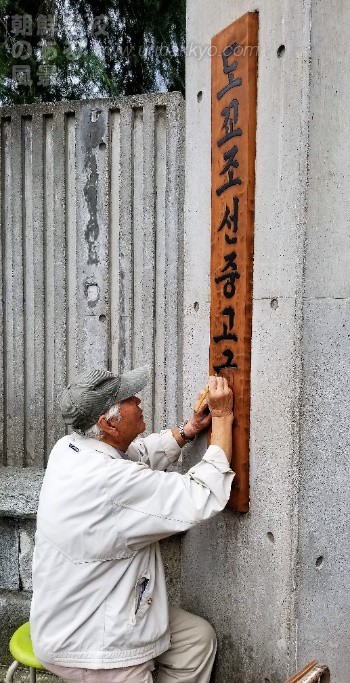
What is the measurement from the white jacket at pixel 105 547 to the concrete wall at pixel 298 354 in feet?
1.36

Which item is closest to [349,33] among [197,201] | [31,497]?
[197,201]

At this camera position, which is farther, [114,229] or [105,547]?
[114,229]

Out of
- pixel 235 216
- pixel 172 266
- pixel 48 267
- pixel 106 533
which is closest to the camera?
pixel 106 533

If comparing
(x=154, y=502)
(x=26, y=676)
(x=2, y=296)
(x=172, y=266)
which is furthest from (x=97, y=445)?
(x=26, y=676)

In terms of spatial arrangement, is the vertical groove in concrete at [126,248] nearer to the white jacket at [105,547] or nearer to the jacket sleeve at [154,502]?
the white jacket at [105,547]

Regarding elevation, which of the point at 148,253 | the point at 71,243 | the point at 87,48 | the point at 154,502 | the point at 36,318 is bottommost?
the point at 154,502

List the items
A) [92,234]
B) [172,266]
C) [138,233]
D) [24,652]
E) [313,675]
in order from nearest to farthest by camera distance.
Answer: [313,675] < [24,652] < [172,266] < [138,233] < [92,234]

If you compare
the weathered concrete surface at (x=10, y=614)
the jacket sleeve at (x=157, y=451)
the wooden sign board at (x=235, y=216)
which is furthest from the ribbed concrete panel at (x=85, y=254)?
the wooden sign board at (x=235, y=216)

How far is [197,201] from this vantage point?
3.92 m

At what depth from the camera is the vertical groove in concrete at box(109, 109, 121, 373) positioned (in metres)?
5.04

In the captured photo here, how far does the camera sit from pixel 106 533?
3156 mm

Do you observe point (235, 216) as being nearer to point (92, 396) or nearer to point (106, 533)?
point (92, 396)

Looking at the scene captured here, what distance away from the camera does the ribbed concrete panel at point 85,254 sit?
492cm

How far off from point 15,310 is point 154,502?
9.59 ft
